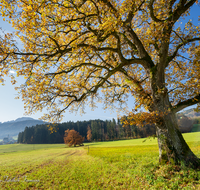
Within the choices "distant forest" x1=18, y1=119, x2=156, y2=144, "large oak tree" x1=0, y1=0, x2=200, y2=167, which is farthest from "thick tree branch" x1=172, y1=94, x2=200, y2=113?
"distant forest" x1=18, y1=119, x2=156, y2=144

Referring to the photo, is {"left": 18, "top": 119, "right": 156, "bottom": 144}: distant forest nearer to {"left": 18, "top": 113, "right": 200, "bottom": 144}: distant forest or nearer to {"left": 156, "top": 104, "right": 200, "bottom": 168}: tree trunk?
{"left": 18, "top": 113, "right": 200, "bottom": 144}: distant forest

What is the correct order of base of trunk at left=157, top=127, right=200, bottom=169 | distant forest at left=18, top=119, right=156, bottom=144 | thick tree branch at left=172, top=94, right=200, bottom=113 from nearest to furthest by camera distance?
base of trunk at left=157, top=127, right=200, bottom=169 → thick tree branch at left=172, top=94, right=200, bottom=113 → distant forest at left=18, top=119, right=156, bottom=144

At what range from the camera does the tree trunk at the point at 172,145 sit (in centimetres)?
583

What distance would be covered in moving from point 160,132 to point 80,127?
117594mm

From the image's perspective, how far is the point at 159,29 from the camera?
6.96 m

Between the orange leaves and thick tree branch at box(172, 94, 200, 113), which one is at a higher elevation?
→ thick tree branch at box(172, 94, 200, 113)

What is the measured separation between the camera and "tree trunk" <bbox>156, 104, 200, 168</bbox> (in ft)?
19.1

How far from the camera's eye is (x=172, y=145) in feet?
20.1

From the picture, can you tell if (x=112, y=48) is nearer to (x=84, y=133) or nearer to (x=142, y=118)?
(x=142, y=118)

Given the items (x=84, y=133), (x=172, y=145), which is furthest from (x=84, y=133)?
(x=172, y=145)

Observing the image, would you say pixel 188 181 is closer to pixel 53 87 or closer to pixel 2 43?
pixel 53 87

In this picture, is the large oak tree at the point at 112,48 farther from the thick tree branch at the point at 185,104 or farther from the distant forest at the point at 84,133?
the distant forest at the point at 84,133

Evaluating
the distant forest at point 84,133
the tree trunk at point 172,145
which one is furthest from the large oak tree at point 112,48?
the distant forest at point 84,133

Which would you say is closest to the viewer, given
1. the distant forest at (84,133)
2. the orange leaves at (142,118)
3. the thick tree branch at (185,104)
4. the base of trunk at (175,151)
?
the base of trunk at (175,151)
